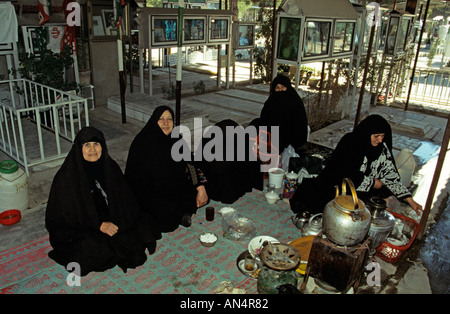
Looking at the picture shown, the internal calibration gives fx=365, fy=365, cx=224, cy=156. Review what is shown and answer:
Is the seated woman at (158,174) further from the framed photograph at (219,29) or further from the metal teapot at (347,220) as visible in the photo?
the framed photograph at (219,29)

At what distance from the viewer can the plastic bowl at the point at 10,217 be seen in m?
4.24

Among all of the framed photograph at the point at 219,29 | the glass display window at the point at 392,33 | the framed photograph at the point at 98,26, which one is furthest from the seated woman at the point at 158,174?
the glass display window at the point at 392,33

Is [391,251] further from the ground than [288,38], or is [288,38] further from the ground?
[288,38]

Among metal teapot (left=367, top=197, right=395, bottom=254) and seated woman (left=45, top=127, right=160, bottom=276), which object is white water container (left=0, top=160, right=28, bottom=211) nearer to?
seated woman (left=45, top=127, right=160, bottom=276)

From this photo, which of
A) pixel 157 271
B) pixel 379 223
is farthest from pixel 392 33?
pixel 157 271

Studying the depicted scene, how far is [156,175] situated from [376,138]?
8.56 ft

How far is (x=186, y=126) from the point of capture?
7410mm

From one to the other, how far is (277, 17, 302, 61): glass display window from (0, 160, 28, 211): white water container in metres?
5.35

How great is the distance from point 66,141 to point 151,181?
9.01ft

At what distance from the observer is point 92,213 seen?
3.53 metres

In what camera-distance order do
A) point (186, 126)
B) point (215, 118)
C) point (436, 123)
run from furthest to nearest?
point (436, 123), point (215, 118), point (186, 126)

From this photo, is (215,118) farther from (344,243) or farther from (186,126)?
(344,243)

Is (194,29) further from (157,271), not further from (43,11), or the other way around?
(157,271)
